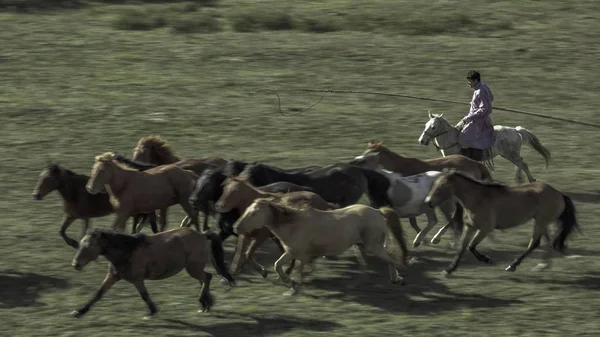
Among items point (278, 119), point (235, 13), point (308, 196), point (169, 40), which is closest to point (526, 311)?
point (308, 196)

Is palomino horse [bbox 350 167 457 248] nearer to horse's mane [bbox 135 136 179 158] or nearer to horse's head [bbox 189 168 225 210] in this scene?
horse's head [bbox 189 168 225 210]

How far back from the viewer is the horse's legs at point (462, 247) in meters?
12.4

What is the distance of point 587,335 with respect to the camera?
35.4 ft

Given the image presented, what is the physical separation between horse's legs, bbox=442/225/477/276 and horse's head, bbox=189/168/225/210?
243 cm

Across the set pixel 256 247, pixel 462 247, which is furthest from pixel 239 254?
pixel 462 247

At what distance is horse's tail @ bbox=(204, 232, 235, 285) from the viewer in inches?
451

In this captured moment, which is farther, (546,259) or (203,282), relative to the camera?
(546,259)

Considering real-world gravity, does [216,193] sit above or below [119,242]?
below

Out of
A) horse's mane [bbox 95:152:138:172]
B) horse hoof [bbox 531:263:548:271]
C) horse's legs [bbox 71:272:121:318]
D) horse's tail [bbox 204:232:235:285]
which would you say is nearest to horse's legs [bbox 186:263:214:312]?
horse's tail [bbox 204:232:235:285]

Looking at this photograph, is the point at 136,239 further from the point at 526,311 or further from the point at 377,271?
the point at 526,311

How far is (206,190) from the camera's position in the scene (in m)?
12.6

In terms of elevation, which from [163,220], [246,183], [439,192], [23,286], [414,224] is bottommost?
[414,224]

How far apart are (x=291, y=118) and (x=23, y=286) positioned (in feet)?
31.1

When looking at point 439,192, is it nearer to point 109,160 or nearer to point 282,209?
point 282,209
